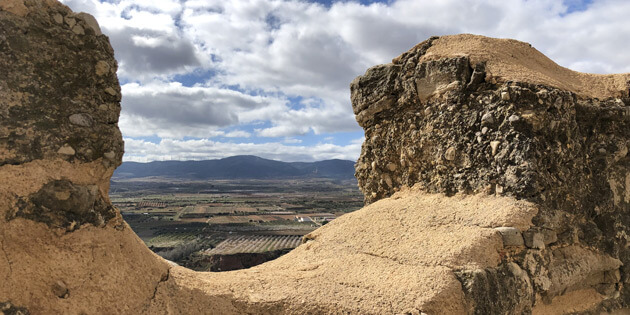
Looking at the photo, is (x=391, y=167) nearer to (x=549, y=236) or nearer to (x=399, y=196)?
(x=399, y=196)

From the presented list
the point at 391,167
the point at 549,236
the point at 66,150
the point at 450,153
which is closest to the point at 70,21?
the point at 66,150

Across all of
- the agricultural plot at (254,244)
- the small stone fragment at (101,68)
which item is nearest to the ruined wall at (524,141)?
the small stone fragment at (101,68)

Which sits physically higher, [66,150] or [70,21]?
[70,21]

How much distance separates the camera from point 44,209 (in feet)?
10.4

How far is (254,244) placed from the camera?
43500mm

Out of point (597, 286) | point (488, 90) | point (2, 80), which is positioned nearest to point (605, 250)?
point (597, 286)

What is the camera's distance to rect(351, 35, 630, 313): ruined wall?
17.0 ft

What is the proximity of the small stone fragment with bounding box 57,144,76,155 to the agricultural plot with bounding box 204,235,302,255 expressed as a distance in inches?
1351

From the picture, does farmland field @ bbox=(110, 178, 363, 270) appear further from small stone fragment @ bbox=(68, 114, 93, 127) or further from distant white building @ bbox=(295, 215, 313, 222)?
small stone fragment @ bbox=(68, 114, 93, 127)

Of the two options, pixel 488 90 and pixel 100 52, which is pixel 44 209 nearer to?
pixel 100 52

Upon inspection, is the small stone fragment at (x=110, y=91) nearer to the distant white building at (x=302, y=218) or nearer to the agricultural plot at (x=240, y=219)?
the agricultural plot at (x=240, y=219)

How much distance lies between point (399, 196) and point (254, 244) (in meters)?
38.8

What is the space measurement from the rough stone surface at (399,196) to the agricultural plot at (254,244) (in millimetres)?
31832

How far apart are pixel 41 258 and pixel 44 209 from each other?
15.9 inches
